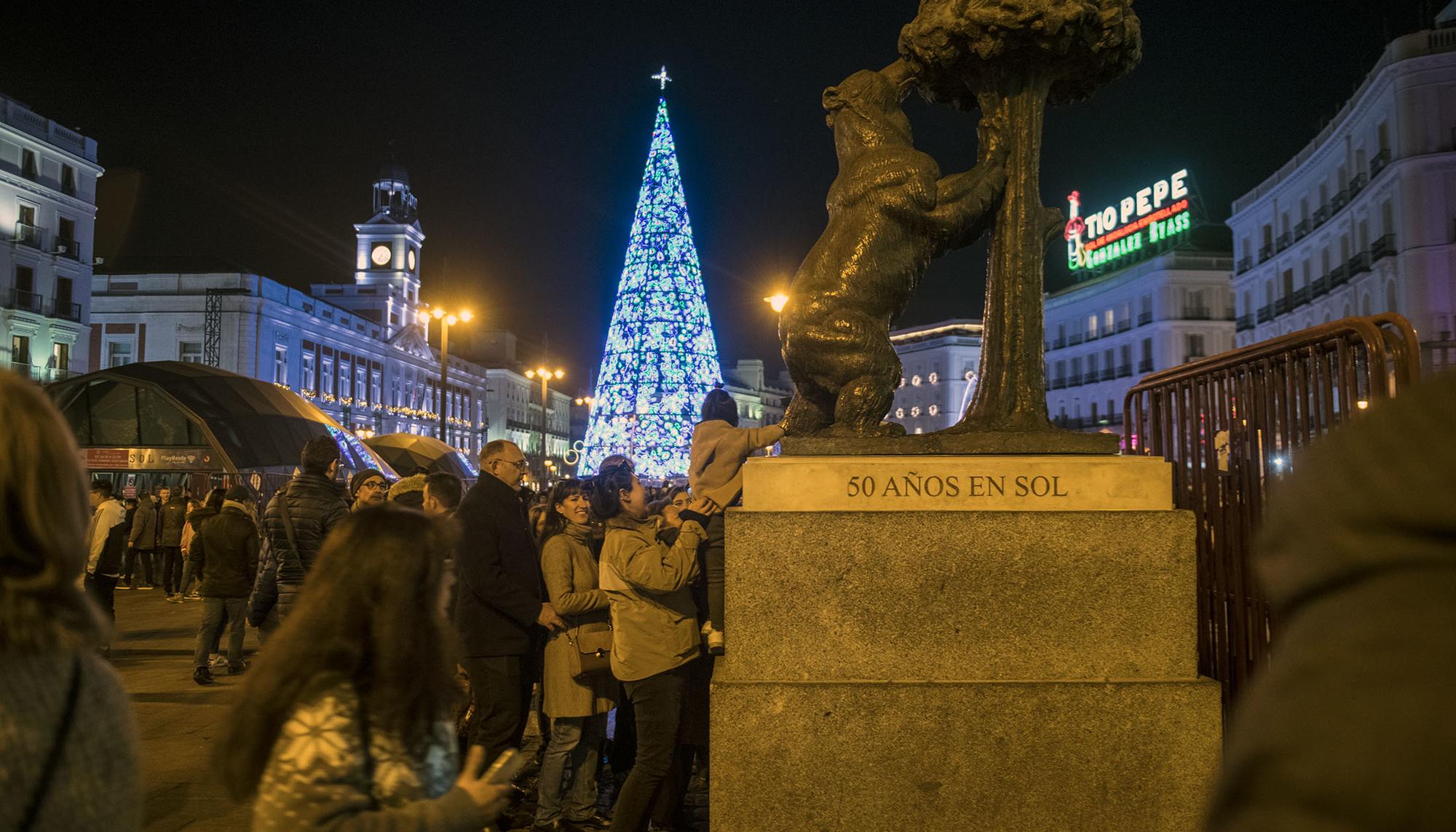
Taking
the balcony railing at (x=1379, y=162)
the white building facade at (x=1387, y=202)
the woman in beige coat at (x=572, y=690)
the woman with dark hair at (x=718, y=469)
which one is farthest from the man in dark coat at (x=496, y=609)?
the balcony railing at (x=1379, y=162)

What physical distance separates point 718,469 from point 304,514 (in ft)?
11.2

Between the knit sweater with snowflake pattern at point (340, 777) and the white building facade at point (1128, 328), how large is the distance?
51.2 metres

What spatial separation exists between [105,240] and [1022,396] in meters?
70.8

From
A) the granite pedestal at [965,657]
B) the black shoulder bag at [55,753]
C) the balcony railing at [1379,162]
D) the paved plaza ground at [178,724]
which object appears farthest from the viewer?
the balcony railing at [1379,162]

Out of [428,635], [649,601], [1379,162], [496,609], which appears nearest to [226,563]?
[496,609]

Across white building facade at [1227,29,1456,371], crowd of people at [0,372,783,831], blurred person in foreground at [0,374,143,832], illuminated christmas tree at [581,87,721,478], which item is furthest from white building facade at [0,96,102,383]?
white building facade at [1227,29,1456,371]

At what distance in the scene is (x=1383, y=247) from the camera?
30781 mm

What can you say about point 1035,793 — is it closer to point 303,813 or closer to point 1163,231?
point 303,813

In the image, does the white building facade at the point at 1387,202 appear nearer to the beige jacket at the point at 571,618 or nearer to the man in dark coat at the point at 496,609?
the beige jacket at the point at 571,618

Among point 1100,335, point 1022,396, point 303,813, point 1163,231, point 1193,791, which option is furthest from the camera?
point 1100,335

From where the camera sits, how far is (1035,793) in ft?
Result: 12.0

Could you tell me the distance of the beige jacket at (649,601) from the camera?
472cm

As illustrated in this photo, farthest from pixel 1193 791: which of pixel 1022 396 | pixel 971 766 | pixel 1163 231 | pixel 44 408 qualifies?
pixel 1163 231

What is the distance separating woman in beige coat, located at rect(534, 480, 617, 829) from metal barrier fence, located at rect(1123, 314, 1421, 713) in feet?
9.53
